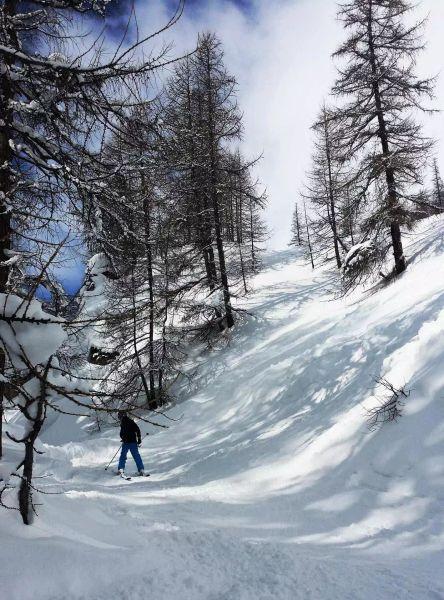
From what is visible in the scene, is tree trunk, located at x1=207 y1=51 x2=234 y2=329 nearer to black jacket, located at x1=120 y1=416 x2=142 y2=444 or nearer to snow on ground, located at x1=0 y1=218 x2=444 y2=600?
snow on ground, located at x1=0 y1=218 x2=444 y2=600

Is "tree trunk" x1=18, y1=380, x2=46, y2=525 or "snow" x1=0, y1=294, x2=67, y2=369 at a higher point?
"snow" x1=0, y1=294, x2=67, y2=369

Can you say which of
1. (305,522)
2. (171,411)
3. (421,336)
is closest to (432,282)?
(421,336)

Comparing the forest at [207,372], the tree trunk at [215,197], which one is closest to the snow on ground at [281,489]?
the forest at [207,372]

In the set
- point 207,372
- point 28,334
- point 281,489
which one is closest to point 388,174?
point 207,372

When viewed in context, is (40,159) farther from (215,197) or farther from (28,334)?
(215,197)

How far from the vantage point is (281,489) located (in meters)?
6.44

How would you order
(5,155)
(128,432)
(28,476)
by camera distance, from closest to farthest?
1. (28,476)
2. (5,155)
3. (128,432)

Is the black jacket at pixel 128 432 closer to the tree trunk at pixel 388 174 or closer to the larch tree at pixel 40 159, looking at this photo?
the larch tree at pixel 40 159

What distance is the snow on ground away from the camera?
299 cm

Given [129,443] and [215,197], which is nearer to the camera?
[129,443]

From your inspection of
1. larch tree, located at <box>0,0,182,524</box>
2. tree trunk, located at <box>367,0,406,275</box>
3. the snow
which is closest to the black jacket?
larch tree, located at <box>0,0,182,524</box>

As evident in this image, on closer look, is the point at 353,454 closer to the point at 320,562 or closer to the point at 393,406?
the point at 393,406

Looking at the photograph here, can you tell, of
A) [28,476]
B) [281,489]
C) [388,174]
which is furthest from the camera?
[388,174]

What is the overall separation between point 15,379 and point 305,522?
4164 millimetres
